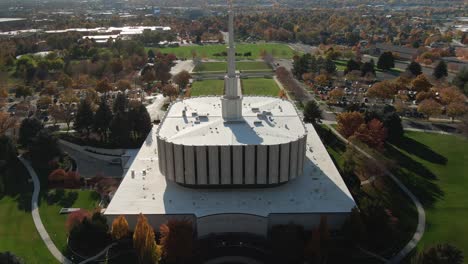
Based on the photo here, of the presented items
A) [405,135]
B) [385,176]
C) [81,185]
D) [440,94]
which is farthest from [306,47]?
[81,185]

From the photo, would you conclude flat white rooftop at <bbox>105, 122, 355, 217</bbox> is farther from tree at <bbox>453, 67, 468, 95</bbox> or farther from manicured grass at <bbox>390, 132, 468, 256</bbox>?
tree at <bbox>453, 67, 468, 95</bbox>

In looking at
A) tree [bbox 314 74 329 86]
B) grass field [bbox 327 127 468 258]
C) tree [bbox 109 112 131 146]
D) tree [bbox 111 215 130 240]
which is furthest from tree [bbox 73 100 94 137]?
tree [bbox 314 74 329 86]

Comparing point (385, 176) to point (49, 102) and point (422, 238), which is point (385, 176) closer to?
point (422, 238)

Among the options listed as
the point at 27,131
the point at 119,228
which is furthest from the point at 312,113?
the point at 27,131

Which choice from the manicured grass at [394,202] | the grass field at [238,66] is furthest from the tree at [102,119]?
the grass field at [238,66]

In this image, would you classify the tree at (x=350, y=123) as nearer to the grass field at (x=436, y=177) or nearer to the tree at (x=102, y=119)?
the grass field at (x=436, y=177)
